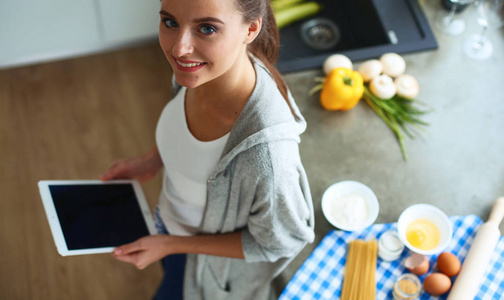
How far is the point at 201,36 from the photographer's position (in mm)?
951

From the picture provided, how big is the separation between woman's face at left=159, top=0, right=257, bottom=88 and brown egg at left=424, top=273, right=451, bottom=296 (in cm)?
69

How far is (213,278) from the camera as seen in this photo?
1.42 meters

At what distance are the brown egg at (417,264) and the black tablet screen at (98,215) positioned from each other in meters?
0.67

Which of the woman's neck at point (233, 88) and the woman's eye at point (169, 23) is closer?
the woman's eye at point (169, 23)

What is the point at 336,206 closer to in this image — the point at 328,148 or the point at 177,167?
the point at 328,148

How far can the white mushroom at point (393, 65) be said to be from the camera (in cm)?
161

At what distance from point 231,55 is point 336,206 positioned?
23.5 inches

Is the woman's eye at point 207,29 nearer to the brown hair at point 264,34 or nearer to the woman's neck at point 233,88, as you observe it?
the brown hair at point 264,34

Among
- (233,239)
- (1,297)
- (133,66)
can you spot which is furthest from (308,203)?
(133,66)

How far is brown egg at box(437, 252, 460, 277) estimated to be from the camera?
1.26 m

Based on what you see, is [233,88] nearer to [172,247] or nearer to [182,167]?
[182,167]

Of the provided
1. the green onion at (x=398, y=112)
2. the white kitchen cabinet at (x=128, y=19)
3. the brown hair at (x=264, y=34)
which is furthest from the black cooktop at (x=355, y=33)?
the white kitchen cabinet at (x=128, y=19)

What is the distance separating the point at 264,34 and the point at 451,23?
0.90m

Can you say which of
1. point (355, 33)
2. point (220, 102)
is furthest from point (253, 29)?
point (355, 33)
